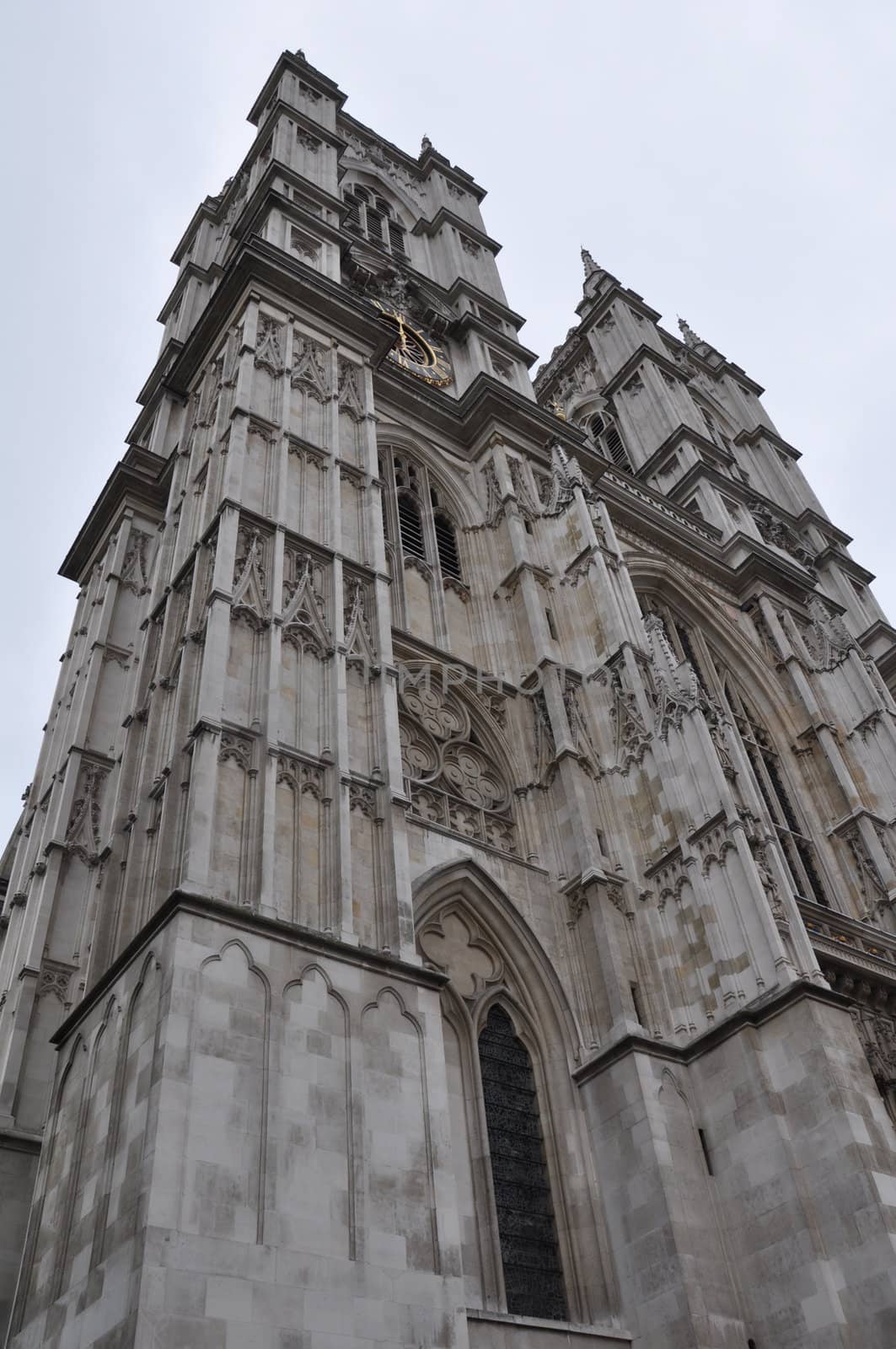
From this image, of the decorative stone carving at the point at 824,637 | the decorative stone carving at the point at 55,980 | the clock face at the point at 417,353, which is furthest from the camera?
the clock face at the point at 417,353

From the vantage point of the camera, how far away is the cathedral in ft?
32.4

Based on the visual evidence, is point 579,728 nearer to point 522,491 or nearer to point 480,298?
point 522,491

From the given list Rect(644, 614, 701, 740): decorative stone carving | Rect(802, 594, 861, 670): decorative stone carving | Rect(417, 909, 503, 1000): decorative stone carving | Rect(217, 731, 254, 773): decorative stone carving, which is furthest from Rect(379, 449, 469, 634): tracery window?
Rect(802, 594, 861, 670): decorative stone carving

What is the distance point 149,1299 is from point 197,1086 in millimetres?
1722

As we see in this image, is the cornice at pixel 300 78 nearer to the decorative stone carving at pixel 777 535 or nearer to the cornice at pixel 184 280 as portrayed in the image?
the cornice at pixel 184 280

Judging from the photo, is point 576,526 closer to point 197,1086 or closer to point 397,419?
point 397,419

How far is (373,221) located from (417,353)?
8834 mm

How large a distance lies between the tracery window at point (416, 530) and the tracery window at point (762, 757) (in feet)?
19.2

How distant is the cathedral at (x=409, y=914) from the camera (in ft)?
32.4

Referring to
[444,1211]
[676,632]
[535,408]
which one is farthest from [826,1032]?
[535,408]

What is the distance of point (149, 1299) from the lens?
27.4 ft

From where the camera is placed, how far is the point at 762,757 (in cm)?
2425

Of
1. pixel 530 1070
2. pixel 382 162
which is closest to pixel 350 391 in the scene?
pixel 530 1070

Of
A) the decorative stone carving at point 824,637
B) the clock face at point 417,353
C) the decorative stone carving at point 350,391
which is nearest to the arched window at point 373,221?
the clock face at point 417,353
